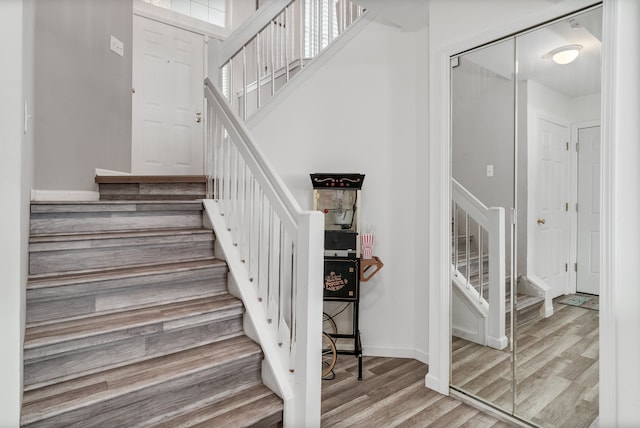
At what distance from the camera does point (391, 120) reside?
290cm

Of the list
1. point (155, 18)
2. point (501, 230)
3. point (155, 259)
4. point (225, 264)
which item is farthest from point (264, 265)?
point (155, 18)

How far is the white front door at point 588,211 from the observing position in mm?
1686

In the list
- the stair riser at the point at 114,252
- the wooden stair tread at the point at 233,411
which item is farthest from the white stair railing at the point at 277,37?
the wooden stair tread at the point at 233,411

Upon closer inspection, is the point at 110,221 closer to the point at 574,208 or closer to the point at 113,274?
the point at 113,274

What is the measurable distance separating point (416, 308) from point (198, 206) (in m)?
1.85

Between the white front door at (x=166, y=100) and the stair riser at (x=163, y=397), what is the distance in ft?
10.9

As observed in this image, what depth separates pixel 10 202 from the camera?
108cm

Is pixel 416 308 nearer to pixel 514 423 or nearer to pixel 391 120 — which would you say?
pixel 514 423

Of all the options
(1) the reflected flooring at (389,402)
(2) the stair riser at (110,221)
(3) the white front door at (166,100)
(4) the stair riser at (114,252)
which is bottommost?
(1) the reflected flooring at (389,402)

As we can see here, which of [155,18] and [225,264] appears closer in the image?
[225,264]

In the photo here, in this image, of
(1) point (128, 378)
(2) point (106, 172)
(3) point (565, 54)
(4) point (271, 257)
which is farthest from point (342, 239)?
(2) point (106, 172)

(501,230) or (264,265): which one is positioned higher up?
(501,230)

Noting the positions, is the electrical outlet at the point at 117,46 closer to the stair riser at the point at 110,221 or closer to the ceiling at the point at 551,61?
the stair riser at the point at 110,221

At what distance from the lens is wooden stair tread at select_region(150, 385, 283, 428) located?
163cm
